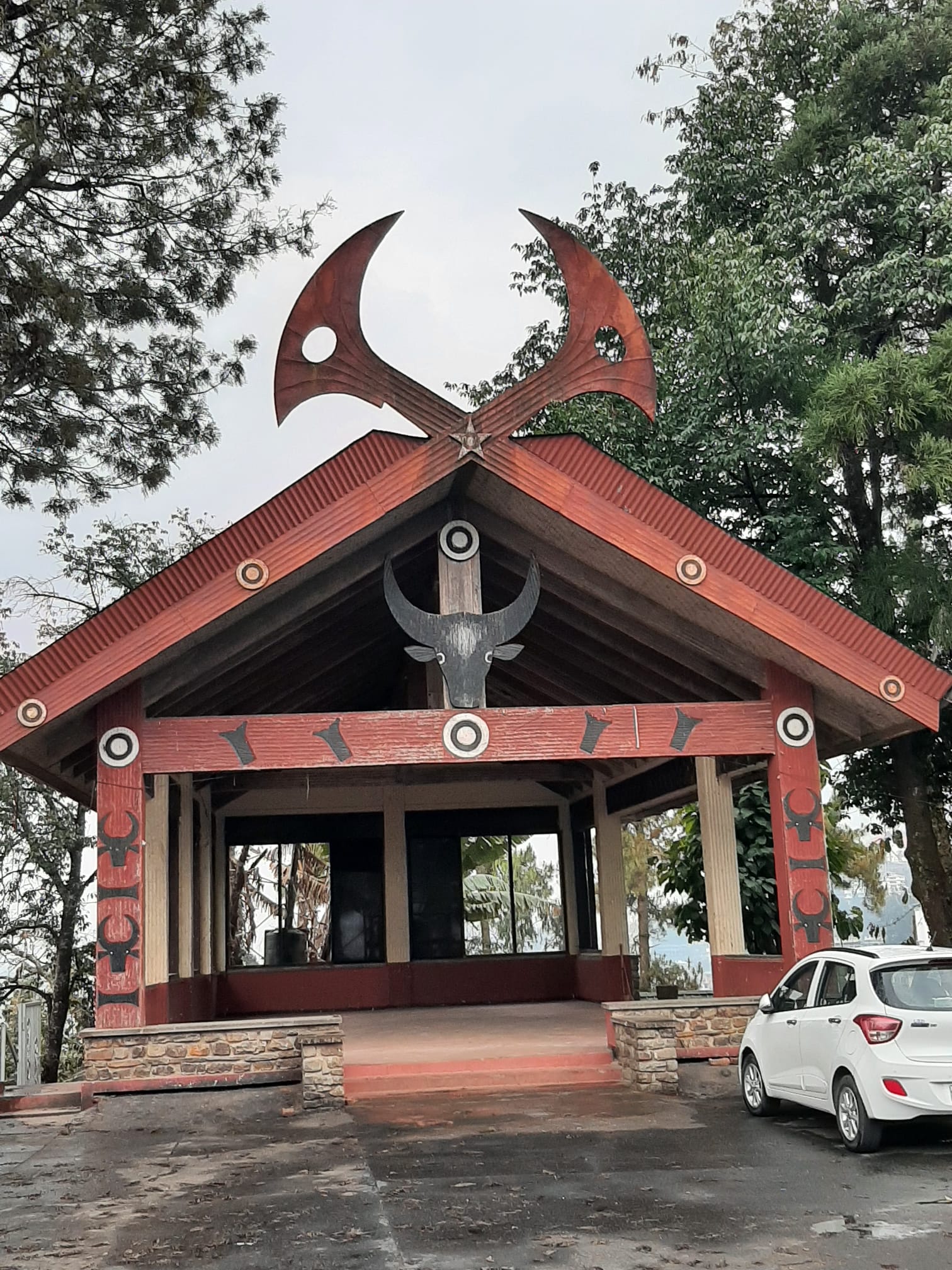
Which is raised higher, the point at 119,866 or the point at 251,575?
the point at 251,575

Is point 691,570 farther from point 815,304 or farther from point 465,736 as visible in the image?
point 815,304

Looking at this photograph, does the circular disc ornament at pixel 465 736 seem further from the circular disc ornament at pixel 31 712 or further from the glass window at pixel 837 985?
the glass window at pixel 837 985

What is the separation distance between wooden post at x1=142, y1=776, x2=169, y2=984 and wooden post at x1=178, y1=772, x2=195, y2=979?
60.8 inches

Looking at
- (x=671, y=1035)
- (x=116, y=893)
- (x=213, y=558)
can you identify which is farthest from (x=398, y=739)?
(x=671, y=1035)

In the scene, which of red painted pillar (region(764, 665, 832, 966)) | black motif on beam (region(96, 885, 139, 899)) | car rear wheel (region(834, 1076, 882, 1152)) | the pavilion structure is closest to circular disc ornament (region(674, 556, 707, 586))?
the pavilion structure

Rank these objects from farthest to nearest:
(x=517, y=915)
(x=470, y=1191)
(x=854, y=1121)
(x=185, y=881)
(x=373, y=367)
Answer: (x=517, y=915) < (x=185, y=881) < (x=373, y=367) < (x=854, y=1121) < (x=470, y=1191)

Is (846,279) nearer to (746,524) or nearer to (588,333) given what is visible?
(746,524)

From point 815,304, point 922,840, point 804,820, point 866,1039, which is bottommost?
point 866,1039

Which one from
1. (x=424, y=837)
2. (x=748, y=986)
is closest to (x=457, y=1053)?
(x=748, y=986)

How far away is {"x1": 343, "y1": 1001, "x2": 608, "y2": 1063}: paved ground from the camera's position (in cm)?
1301

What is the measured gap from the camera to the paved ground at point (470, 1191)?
629 centimetres

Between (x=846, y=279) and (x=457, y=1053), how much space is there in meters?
12.6

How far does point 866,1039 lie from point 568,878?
12268 millimetres

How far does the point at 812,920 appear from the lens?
12508mm
